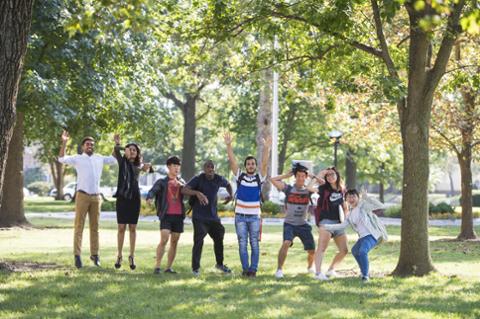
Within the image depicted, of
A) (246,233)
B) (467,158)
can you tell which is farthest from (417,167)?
(467,158)

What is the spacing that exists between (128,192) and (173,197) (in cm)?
80

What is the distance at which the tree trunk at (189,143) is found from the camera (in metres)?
40.2

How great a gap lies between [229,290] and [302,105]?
119ft

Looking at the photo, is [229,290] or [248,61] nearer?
[229,290]

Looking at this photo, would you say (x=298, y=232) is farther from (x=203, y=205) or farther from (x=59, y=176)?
(x=59, y=176)

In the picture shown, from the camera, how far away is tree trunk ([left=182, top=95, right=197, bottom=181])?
40.2 metres

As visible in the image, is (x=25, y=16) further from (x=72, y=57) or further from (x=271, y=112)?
(x=271, y=112)

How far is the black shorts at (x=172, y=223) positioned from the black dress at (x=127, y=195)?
585mm

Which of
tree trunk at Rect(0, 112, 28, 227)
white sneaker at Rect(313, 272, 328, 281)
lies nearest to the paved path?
tree trunk at Rect(0, 112, 28, 227)

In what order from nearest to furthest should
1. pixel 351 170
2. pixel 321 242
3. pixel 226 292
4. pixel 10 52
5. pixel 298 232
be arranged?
pixel 10 52 → pixel 226 292 → pixel 321 242 → pixel 298 232 → pixel 351 170

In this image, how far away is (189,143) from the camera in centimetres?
4066

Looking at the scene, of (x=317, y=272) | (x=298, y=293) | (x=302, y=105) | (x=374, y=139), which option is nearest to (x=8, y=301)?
(x=298, y=293)

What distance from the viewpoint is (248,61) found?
15.2 metres

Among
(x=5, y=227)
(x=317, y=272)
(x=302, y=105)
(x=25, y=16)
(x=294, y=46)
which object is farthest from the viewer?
(x=302, y=105)
